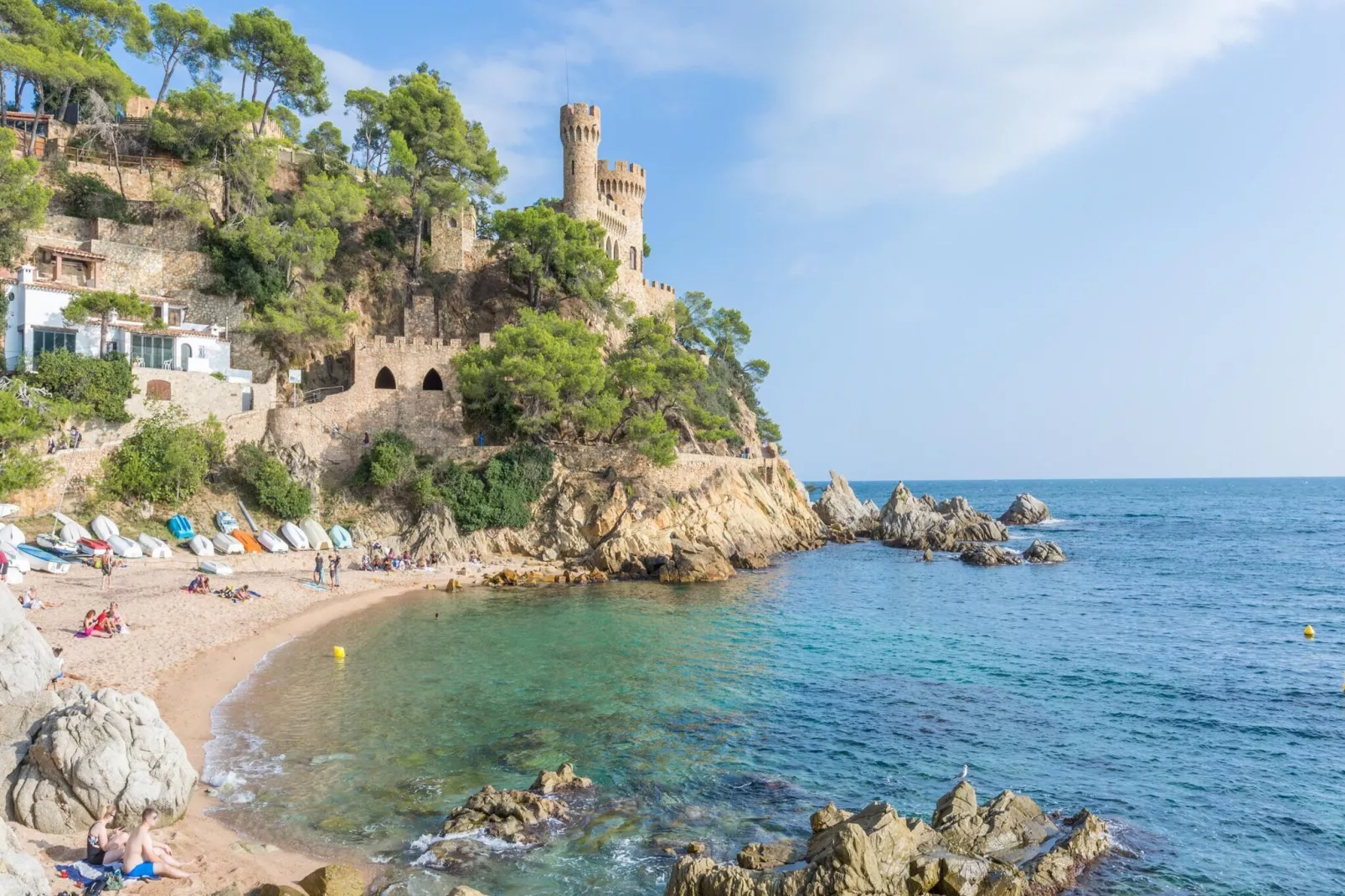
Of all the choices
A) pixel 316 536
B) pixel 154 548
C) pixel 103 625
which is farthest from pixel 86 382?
pixel 103 625

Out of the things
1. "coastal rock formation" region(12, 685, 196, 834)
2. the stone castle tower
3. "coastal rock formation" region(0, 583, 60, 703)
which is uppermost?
the stone castle tower

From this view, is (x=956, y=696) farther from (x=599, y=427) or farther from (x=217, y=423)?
(x=217, y=423)

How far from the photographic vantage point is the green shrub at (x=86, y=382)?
2723 cm

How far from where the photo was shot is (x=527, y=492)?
34562mm

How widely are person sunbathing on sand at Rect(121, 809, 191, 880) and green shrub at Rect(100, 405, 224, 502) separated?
23228 mm

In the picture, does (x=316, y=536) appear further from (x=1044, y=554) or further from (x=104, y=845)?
(x=1044, y=554)

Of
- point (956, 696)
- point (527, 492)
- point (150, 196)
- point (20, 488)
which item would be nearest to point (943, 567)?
point (527, 492)

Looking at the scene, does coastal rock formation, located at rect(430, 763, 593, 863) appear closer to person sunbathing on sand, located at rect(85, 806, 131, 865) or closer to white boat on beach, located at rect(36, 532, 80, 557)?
person sunbathing on sand, located at rect(85, 806, 131, 865)

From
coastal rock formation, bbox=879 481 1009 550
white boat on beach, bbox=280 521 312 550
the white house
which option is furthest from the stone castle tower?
white boat on beach, bbox=280 521 312 550

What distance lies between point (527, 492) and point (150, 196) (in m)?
23.5

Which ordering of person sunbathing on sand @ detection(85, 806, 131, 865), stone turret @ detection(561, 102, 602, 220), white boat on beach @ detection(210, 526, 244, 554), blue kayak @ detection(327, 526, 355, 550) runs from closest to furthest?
person sunbathing on sand @ detection(85, 806, 131, 865), white boat on beach @ detection(210, 526, 244, 554), blue kayak @ detection(327, 526, 355, 550), stone turret @ detection(561, 102, 602, 220)

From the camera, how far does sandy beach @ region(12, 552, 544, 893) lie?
28.9ft

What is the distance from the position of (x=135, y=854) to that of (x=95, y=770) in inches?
58.7

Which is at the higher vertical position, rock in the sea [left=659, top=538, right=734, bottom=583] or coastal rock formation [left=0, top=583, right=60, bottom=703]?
coastal rock formation [left=0, top=583, right=60, bottom=703]
